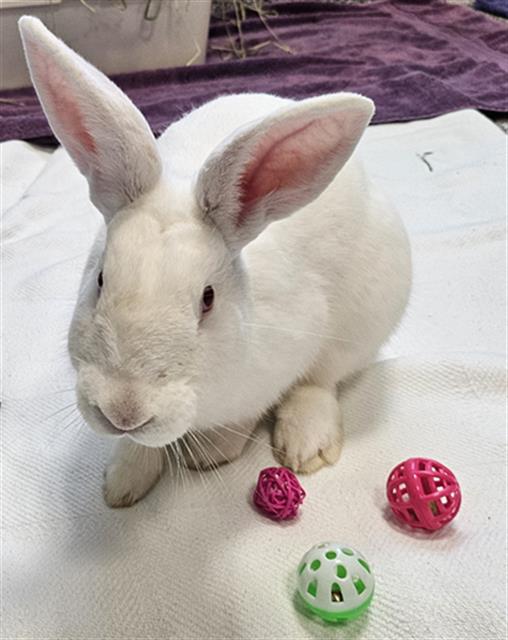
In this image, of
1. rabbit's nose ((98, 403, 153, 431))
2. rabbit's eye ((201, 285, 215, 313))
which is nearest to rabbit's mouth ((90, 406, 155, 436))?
rabbit's nose ((98, 403, 153, 431))

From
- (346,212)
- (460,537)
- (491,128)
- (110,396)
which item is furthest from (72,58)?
(491,128)

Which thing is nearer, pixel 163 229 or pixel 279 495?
pixel 163 229

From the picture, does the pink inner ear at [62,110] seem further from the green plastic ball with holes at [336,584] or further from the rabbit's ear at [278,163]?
the green plastic ball with holes at [336,584]

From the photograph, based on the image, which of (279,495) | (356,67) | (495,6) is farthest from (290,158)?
(495,6)

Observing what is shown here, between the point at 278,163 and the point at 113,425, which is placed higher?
the point at 278,163

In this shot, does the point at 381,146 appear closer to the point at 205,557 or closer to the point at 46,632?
the point at 205,557

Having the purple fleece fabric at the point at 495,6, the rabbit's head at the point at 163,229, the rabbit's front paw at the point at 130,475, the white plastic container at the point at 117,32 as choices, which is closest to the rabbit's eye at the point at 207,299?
the rabbit's head at the point at 163,229

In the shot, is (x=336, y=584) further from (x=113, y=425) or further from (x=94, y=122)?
(x=94, y=122)
